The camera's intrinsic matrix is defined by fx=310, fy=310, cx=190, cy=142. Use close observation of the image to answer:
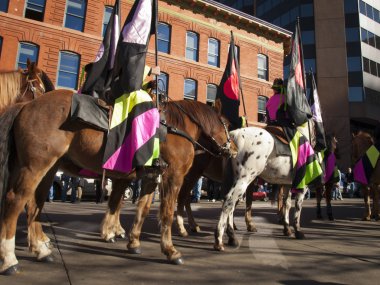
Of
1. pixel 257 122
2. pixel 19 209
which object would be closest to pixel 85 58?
pixel 257 122

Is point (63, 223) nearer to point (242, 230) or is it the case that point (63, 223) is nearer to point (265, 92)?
point (242, 230)

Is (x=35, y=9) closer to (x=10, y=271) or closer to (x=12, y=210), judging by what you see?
(x=12, y=210)

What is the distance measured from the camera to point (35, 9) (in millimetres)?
20312

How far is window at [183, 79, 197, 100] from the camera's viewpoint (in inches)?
993

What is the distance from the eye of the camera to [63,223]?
703cm

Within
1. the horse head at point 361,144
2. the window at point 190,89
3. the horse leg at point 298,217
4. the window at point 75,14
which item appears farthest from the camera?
the window at point 190,89

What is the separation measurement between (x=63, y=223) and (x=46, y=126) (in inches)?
168

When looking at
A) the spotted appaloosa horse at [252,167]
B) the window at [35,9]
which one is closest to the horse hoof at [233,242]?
the spotted appaloosa horse at [252,167]

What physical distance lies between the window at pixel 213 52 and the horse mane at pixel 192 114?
22.1 metres

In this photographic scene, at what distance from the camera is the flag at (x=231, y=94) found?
8.21 meters

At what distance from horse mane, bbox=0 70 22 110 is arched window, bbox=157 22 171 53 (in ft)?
65.3

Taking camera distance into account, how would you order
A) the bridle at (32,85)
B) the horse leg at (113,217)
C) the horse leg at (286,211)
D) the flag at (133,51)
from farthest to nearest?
the horse leg at (286,211) → the horse leg at (113,217) → the bridle at (32,85) → the flag at (133,51)

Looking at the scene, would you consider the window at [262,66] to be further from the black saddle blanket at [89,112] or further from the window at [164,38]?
the black saddle blanket at [89,112]

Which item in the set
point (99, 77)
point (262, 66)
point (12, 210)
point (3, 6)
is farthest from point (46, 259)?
point (262, 66)
